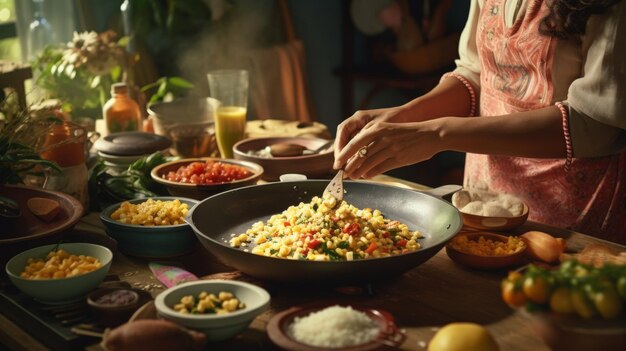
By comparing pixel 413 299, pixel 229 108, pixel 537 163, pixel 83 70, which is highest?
pixel 83 70

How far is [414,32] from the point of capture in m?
5.00

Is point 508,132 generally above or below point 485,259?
above

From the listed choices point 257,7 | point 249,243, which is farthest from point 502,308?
point 257,7

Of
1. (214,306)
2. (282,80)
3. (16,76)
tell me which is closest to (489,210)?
(214,306)

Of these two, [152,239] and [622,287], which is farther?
[152,239]

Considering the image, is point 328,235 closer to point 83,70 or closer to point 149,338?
point 149,338

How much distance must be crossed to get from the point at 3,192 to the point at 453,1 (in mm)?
3968

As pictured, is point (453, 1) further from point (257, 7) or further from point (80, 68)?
point (80, 68)

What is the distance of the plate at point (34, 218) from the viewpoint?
175cm

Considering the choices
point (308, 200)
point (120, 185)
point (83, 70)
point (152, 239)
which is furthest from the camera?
point (83, 70)

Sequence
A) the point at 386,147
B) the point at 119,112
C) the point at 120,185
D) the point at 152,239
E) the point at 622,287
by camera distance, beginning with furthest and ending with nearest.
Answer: the point at 119,112 < the point at 120,185 < the point at 386,147 < the point at 152,239 < the point at 622,287

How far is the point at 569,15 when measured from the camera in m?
1.90

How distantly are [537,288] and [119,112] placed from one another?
2.12m

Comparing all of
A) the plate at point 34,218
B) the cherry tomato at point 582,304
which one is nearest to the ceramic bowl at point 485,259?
the cherry tomato at point 582,304
